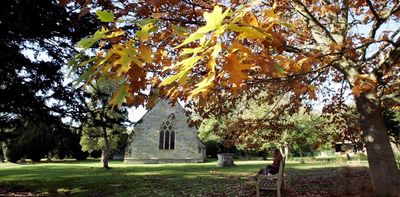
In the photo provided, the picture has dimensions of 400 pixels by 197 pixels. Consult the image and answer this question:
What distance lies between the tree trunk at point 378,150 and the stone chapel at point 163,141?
29.5 metres

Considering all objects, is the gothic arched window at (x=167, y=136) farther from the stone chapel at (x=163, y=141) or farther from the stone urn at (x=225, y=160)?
the stone urn at (x=225, y=160)

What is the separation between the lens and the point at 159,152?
3666cm

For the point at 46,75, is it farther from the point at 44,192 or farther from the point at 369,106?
the point at 369,106

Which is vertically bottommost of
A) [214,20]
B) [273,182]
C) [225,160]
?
[273,182]

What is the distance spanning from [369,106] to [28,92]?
11029 millimetres

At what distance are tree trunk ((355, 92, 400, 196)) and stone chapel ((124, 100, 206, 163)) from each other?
29.5 m

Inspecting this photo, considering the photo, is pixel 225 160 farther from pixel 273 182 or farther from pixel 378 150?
pixel 378 150

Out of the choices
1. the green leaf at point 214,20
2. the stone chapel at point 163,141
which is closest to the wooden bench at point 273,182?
the green leaf at point 214,20

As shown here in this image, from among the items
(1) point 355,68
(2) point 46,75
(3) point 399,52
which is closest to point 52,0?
(2) point 46,75

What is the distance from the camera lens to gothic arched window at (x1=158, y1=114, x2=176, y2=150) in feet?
122

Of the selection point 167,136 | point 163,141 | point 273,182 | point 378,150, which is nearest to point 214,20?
point 378,150

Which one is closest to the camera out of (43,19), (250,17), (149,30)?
(149,30)

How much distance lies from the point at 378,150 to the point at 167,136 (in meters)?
31.9

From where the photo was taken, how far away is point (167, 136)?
123ft
